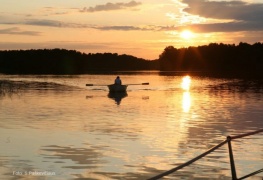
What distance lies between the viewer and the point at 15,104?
2099 inches

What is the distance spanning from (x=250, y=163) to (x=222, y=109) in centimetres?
2835

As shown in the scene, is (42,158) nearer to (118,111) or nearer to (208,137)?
(208,137)

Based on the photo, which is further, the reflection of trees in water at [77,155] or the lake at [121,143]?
the reflection of trees in water at [77,155]

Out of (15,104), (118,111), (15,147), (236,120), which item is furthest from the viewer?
(15,104)

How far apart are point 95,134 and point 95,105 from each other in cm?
2395

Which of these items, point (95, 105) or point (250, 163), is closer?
point (250, 163)

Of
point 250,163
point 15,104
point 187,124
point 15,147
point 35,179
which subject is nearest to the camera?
point 35,179

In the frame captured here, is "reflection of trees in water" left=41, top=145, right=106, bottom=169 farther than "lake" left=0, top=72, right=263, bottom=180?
Yes

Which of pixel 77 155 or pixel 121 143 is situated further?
pixel 121 143

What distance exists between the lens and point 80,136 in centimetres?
2925

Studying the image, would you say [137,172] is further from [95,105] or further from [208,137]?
[95,105]

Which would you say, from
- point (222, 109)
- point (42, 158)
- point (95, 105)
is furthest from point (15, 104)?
point (42, 158)

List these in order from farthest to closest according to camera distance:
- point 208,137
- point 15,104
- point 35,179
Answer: point 15,104 < point 208,137 < point 35,179

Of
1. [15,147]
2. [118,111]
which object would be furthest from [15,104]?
[15,147]
